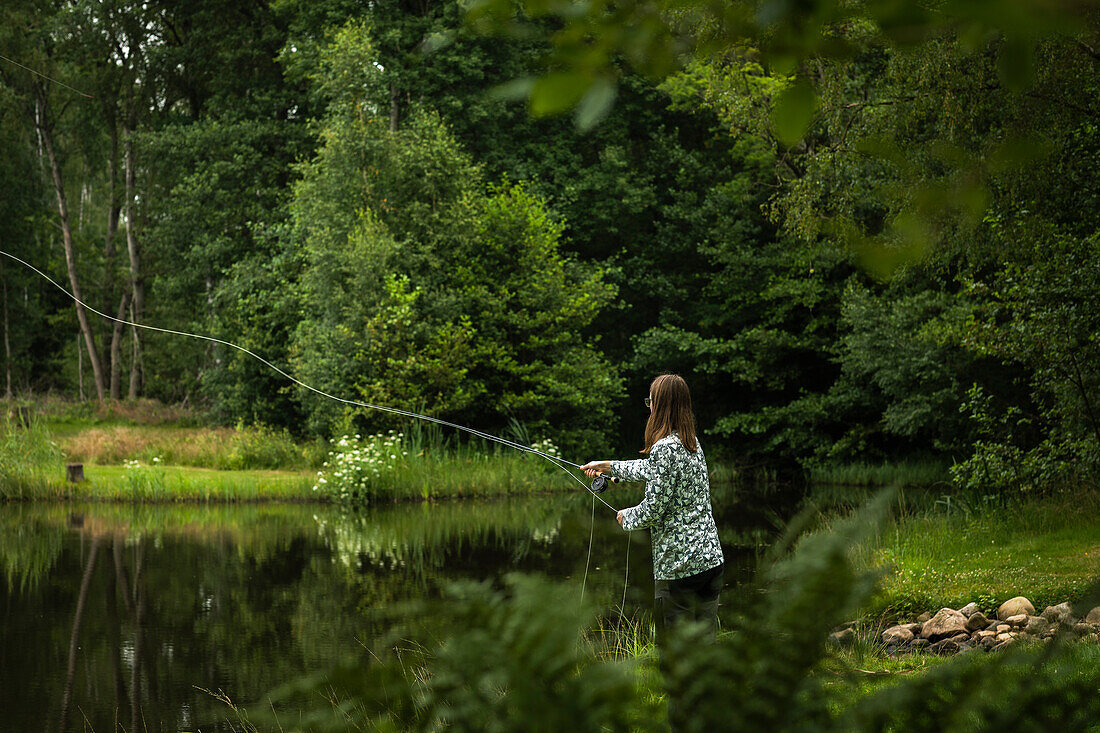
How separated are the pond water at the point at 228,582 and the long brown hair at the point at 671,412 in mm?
814

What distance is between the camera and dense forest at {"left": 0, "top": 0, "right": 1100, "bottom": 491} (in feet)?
35.3

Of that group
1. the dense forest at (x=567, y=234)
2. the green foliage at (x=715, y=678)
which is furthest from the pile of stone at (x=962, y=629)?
the green foliage at (x=715, y=678)

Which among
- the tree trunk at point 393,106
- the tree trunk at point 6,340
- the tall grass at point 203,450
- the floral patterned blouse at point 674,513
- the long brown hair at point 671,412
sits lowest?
the tall grass at point 203,450

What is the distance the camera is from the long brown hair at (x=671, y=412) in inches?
202

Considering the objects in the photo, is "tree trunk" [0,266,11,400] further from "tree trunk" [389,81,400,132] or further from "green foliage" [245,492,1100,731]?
"green foliage" [245,492,1100,731]

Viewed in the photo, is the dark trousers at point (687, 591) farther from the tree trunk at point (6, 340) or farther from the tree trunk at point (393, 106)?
the tree trunk at point (6, 340)

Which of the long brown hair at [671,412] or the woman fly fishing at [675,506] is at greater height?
the long brown hair at [671,412]

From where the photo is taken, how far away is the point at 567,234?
91.7 ft

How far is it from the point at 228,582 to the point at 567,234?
716 inches

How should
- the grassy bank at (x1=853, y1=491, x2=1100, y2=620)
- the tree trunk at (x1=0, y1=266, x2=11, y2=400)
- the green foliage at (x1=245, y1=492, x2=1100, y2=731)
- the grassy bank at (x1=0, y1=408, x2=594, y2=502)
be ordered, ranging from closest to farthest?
the green foliage at (x1=245, y1=492, x2=1100, y2=731) < the grassy bank at (x1=853, y1=491, x2=1100, y2=620) < the grassy bank at (x1=0, y1=408, x2=594, y2=502) < the tree trunk at (x1=0, y1=266, x2=11, y2=400)

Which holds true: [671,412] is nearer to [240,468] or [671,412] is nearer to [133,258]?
[240,468]

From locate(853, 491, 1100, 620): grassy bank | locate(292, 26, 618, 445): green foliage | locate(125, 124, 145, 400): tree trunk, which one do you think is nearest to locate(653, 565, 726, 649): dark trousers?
locate(853, 491, 1100, 620): grassy bank

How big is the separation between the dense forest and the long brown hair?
575 centimetres

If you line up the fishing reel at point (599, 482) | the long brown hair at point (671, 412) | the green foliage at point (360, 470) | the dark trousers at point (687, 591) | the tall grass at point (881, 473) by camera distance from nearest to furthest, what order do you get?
1. the dark trousers at point (687, 591)
2. the long brown hair at point (671, 412)
3. the fishing reel at point (599, 482)
4. the green foliage at point (360, 470)
5. the tall grass at point (881, 473)
